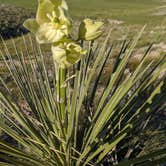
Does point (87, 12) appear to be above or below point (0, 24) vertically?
below

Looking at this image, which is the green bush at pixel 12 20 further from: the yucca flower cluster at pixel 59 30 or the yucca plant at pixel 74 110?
the yucca flower cluster at pixel 59 30

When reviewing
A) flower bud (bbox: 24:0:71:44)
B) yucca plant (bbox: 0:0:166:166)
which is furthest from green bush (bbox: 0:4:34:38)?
flower bud (bbox: 24:0:71:44)

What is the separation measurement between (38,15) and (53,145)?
4.52 feet

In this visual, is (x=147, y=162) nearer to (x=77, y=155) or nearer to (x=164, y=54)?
(x=77, y=155)

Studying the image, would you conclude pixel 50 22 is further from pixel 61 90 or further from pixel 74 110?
pixel 74 110

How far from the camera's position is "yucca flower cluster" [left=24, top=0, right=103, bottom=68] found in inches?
131

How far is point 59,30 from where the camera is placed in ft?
10.8

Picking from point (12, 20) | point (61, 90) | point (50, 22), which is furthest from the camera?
point (12, 20)

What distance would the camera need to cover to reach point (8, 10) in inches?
2366

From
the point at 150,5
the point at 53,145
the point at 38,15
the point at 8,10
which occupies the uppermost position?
the point at 38,15

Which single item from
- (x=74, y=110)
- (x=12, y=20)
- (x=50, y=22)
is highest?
(x=50, y=22)

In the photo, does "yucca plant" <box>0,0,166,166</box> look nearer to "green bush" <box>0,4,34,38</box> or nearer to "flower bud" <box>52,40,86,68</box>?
"flower bud" <box>52,40,86,68</box>

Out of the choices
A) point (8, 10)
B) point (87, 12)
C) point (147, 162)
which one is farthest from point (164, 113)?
point (87, 12)

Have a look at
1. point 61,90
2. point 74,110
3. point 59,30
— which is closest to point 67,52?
point 59,30
